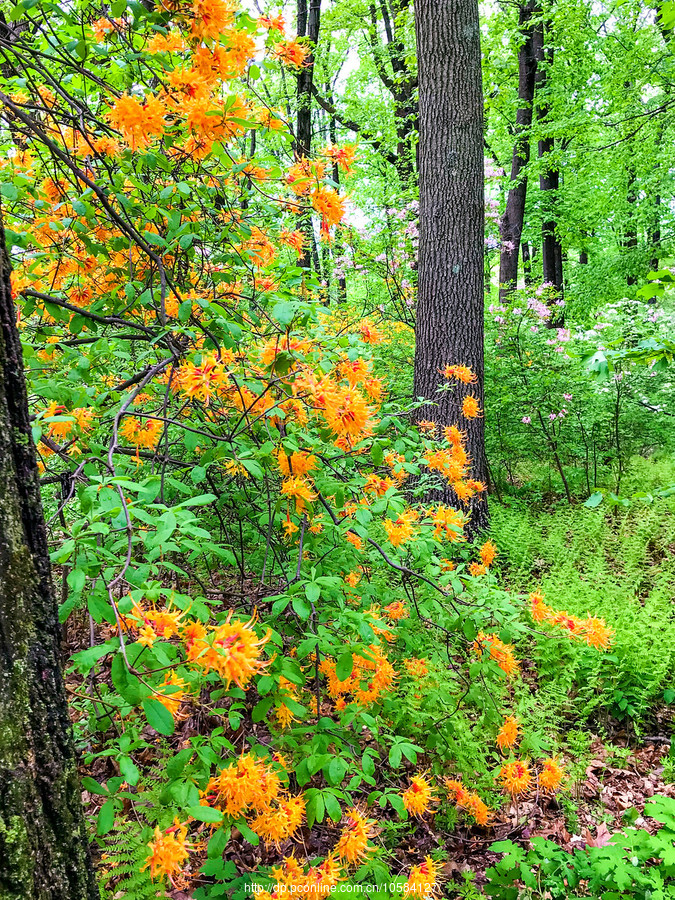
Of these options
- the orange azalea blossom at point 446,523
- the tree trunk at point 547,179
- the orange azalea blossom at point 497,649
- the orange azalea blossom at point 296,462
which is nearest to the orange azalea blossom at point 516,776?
the orange azalea blossom at point 497,649

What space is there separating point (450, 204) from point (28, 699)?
4.18 meters

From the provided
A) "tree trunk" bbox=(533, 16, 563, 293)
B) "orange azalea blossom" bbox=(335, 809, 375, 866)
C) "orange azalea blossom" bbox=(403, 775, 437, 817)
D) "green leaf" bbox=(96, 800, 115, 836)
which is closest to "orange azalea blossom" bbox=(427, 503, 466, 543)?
"orange azalea blossom" bbox=(403, 775, 437, 817)

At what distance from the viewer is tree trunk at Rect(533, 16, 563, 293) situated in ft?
30.4

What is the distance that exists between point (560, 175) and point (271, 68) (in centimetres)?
1280

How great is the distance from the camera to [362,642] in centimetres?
172

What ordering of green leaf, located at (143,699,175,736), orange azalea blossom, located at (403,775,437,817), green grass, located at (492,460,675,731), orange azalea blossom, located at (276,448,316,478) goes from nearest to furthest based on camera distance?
green leaf, located at (143,699,175,736) → orange azalea blossom, located at (276,448,316,478) → orange azalea blossom, located at (403,775,437,817) → green grass, located at (492,460,675,731)

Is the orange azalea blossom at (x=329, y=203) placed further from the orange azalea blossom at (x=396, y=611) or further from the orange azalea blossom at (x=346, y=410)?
the orange azalea blossom at (x=396, y=611)

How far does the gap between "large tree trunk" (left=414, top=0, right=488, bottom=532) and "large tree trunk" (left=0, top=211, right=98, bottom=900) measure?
3.19 metres

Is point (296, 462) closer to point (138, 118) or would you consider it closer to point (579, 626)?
point (138, 118)

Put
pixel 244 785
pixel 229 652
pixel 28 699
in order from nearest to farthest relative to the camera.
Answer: pixel 229 652 < pixel 28 699 < pixel 244 785

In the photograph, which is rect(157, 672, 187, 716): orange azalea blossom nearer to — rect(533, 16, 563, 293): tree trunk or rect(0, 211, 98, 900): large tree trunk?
rect(0, 211, 98, 900): large tree trunk

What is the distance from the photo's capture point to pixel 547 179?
11.9m

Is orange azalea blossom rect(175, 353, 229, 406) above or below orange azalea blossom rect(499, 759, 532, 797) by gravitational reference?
above

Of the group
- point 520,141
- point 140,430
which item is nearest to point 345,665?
point 140,430
